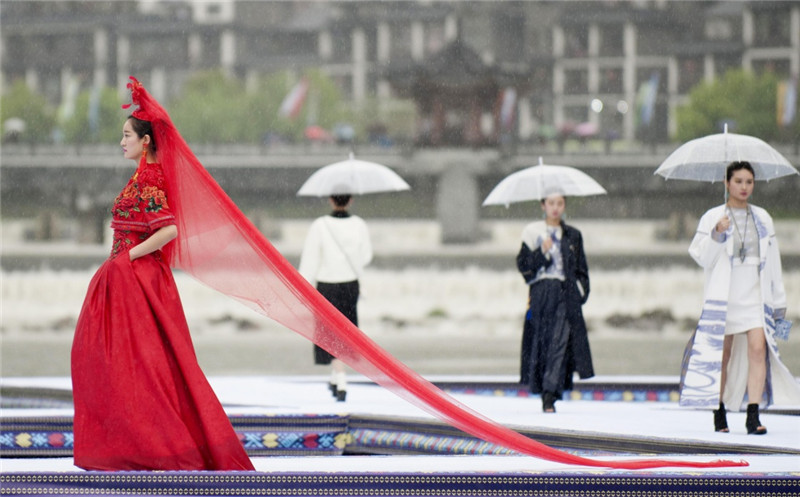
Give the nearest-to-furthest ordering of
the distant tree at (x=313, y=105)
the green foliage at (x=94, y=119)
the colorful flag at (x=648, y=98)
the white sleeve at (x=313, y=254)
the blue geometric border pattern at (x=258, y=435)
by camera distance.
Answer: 1. the blue geometric border pattern at (x=258, y=435)
2. the white sleeve at (x=313, y=254)
3. the green foliage at (x=94, y=119)
4. the colorful flag at (x=648, y=98)
5. the distant tree at (x=313, y=105)

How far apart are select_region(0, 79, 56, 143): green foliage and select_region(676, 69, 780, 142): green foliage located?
1743cm

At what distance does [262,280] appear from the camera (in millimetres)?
4543

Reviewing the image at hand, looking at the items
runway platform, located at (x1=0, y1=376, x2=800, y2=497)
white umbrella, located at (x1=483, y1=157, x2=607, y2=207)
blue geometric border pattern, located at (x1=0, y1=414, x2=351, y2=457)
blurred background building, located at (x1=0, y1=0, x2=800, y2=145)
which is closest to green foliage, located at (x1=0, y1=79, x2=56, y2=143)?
blurred background building, located at (x1=0, y1=0, x2=800, y2=145)

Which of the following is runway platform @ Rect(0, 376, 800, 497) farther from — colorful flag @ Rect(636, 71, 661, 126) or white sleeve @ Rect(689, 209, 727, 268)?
colorful flag @ Rect(636, 71, 661, 126)

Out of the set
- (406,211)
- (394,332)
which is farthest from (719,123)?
(394,332)

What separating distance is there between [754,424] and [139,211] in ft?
9.26

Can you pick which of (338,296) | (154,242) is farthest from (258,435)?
(154,242)

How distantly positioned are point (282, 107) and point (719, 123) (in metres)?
12.0

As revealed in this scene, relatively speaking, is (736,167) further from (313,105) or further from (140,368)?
(313,105)

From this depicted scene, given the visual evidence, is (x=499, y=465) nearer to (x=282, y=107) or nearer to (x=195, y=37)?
(x=282, y=107)

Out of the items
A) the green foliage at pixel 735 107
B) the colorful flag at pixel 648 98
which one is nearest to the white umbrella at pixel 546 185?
the green foliage at pixel 735 107

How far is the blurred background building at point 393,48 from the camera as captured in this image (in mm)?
33531

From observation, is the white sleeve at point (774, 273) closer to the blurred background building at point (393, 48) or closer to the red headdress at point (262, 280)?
the red headdress at point (262, 280)

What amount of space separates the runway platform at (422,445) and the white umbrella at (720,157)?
120cm
